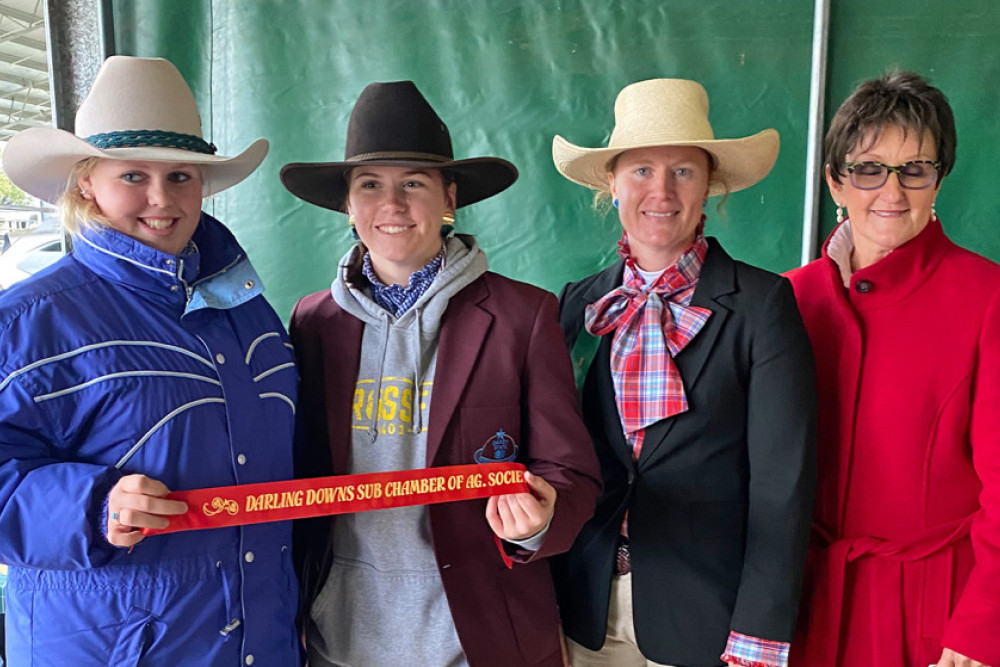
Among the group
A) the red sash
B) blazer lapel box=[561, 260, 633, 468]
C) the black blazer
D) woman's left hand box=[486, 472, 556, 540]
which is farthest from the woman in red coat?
the red sash

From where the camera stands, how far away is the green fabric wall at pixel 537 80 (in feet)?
11.5

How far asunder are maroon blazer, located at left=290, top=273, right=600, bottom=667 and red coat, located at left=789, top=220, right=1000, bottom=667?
0.78 meters

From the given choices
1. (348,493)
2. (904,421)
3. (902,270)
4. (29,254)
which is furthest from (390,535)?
(29,254)

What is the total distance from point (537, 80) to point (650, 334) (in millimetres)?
2095

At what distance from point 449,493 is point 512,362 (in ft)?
1.30

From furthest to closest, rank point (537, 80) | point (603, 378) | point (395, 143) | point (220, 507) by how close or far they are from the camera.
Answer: point (537, 80) < point (603, 378) < point (395, 143) < point (220, 507)

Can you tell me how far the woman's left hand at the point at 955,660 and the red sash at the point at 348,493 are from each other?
1.20 m

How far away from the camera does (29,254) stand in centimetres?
398

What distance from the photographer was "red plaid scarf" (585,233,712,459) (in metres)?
2.08

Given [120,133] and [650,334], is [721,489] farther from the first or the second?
[120,133]

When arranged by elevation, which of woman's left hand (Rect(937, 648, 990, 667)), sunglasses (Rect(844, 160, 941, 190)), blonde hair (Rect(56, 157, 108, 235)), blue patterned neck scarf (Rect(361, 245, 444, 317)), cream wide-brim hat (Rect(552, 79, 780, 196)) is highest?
cream wide-brim hat (Rect(552, 79, 780, 196))

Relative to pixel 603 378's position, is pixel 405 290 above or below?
above

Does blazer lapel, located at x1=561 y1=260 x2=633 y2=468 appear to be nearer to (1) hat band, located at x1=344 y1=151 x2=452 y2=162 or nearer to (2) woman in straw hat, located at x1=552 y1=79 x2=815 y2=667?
(2) woman in straw hat, located at x1=552 y1=79 x2=815 y2=667

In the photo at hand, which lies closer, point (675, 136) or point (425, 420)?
point (425, 420)
